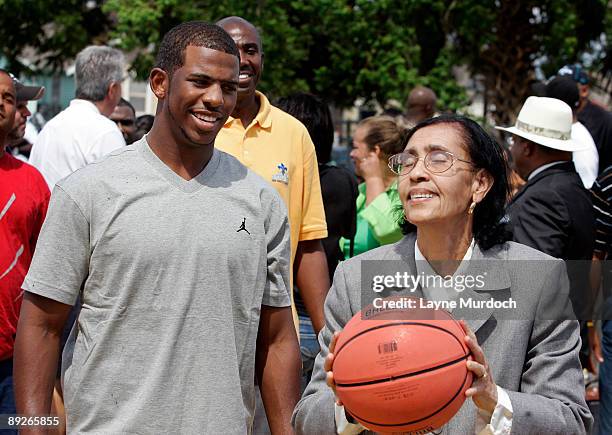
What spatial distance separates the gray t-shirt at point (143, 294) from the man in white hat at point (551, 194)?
2544 millimetres

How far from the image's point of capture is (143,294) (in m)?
3.58

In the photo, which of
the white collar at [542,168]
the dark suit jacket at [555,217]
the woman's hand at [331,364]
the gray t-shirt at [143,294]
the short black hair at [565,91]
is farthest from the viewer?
the short black hair at [565,91]

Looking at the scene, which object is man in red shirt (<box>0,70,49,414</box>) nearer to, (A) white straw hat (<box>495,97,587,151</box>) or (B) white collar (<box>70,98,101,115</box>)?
→ (B) white collar (<box>70,98,101,115</box>)

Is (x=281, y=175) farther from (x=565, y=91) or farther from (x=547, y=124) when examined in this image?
(x=565, y=91)

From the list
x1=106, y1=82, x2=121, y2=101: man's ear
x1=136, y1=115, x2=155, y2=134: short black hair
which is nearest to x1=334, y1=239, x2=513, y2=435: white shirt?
x1=106, y1=82, x2=121, y2=101: man's ear

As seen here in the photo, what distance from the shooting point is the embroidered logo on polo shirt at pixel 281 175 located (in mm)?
5066

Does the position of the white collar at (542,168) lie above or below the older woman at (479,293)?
below

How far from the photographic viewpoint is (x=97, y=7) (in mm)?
24812

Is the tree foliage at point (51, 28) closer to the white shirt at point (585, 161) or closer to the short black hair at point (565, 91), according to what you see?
the short black hair at point (565, 91)

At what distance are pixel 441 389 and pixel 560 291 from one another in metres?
0.76

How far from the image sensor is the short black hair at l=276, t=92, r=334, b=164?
21.8 ft

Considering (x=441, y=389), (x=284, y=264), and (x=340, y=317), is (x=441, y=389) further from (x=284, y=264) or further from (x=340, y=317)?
(x=284, y=264)

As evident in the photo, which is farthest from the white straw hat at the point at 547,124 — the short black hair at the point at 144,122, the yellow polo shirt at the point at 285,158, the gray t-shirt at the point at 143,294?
the short black hair at the point at 144,122

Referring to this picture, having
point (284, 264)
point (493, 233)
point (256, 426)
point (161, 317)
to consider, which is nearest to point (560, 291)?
point (493, 233)
